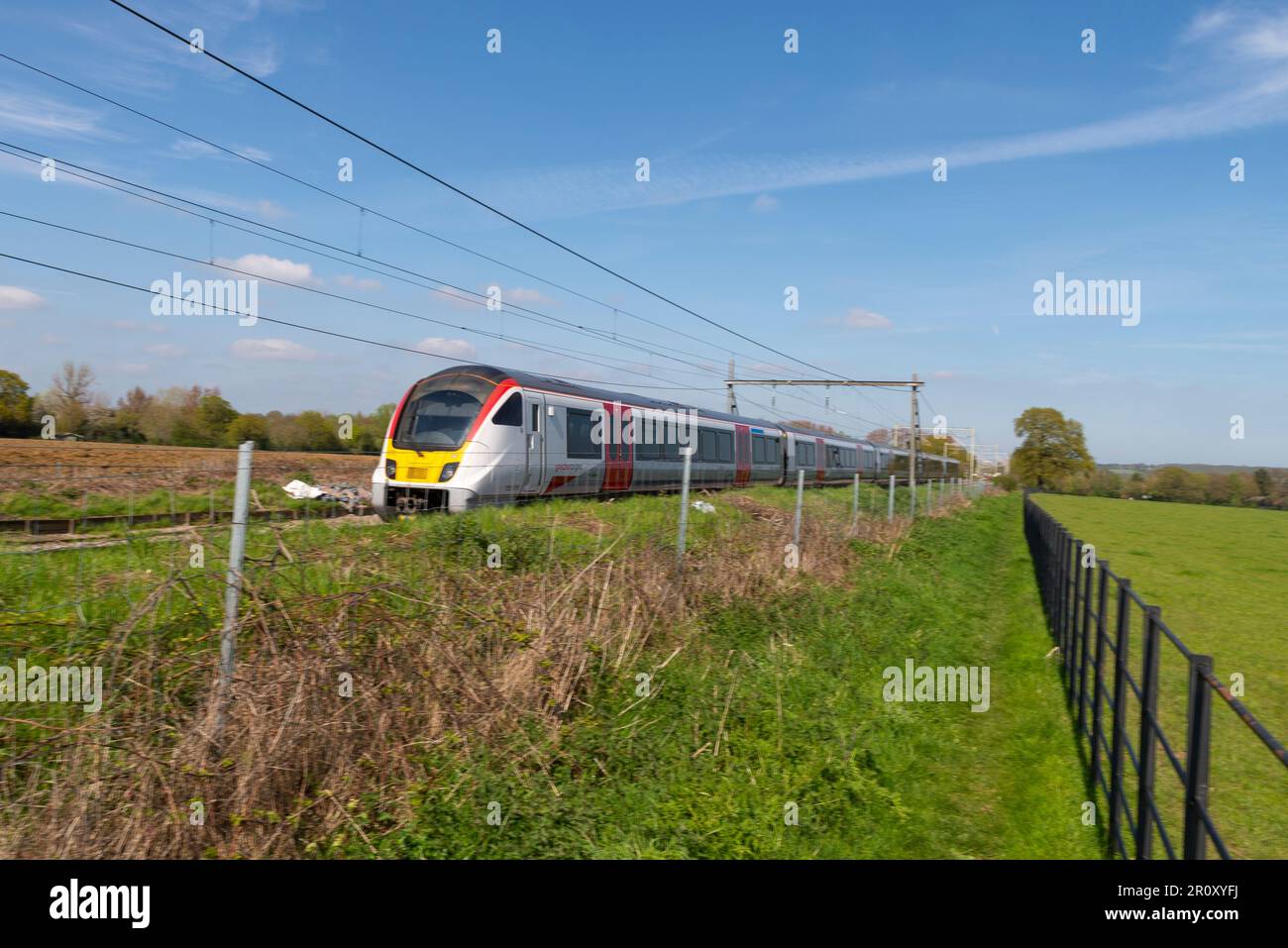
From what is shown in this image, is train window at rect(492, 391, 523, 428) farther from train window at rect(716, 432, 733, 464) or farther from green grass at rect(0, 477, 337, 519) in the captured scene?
train window at rect(716, 432, 733, 464)

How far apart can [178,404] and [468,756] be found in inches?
907

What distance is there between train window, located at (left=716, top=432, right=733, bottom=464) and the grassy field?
16.3 metres

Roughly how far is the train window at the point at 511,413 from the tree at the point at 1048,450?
94.8 metres

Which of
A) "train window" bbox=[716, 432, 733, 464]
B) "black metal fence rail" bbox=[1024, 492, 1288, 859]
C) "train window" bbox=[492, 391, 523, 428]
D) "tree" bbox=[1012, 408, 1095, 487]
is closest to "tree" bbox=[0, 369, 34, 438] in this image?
"train window" bbox=[492, 391, 523, 428]

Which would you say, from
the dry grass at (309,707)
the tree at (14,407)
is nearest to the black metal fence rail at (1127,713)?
the dry grass at (309,707)

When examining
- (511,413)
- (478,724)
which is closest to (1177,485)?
(511,413)

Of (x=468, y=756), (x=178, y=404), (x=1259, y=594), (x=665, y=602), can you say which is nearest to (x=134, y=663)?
(x=468, y=756)

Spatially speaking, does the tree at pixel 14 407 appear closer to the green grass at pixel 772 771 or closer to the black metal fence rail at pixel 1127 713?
the green grass at pixel 772 771

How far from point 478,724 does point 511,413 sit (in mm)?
9598

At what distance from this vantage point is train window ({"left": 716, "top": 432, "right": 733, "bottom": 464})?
24606 millimetres

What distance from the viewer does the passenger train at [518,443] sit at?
13.5m

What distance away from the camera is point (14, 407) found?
20500 millimetres
